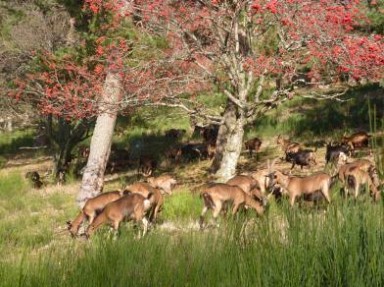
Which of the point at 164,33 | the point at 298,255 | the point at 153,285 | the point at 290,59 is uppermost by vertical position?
the point at 164,33

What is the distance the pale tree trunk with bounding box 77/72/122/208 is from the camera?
48.7ft

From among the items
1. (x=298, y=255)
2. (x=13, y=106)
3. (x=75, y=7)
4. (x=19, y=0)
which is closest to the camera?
(x=298, y=255)

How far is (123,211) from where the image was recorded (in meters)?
9.18

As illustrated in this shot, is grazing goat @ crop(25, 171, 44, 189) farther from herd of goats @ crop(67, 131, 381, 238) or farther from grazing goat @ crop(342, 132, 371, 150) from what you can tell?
grazing goat @ crop(342, 132, 371, 150)

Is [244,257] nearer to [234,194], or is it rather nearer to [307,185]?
[234,194]

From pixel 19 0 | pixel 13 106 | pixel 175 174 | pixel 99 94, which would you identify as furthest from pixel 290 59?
pixel 13 106

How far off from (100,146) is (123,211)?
6.57 m

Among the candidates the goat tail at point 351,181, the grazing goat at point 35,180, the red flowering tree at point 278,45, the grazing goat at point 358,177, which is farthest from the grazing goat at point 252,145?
the goat tail at point 351,181

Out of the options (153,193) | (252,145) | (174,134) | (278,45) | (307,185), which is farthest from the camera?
(174,134)

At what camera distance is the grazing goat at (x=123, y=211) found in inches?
356

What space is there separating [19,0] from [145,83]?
9169 mm

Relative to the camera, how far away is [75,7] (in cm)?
1736

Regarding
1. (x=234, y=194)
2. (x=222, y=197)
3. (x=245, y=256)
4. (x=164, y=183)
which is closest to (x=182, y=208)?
(x=222, y=197)

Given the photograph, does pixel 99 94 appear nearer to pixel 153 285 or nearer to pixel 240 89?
pixel 240 89
